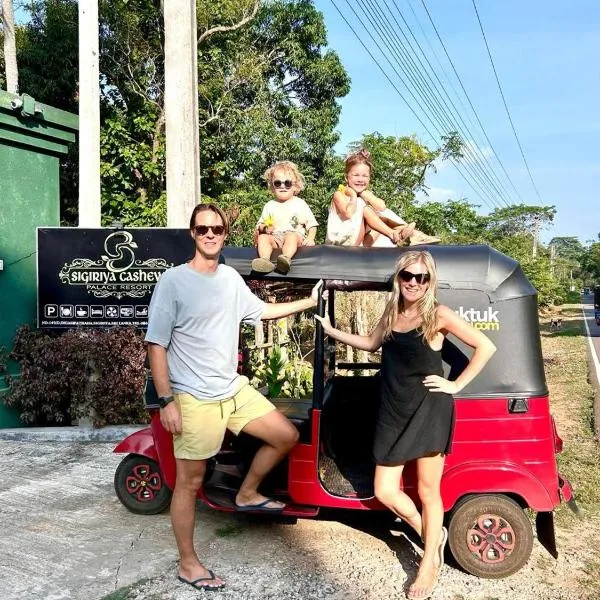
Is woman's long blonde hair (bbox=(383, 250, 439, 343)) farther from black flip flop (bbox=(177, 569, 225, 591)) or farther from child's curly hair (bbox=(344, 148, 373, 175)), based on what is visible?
black flip flop (bbox=(177, 569, 225, 591))

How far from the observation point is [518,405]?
11.6ft

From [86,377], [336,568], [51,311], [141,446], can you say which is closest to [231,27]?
[51,311]

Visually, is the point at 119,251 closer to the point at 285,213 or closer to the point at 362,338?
the point at 285,213

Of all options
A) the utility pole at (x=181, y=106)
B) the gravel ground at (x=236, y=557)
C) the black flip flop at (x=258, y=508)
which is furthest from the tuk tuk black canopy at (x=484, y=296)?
the utility pole at (x=181, y=106)

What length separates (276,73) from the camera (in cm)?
1608

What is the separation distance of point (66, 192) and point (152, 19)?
162 inches

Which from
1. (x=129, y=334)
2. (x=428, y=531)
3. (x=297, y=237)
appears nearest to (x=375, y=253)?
(x=297, y=237)

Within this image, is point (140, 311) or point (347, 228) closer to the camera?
point (347, 228)

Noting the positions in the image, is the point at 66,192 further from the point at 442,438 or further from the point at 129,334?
the point at 442,438

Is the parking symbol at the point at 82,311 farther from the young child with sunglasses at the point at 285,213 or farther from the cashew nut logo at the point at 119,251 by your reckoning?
the young child with sunglasses at the point at 285,213

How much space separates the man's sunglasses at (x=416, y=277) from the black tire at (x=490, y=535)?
127 cm

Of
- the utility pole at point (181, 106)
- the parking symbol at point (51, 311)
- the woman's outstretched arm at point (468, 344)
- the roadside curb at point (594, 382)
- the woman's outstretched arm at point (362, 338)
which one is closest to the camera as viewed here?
the woman's outstretched arm at point (468, 344)

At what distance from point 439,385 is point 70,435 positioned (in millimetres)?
4862

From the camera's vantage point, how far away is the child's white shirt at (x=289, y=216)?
4.47 meters
